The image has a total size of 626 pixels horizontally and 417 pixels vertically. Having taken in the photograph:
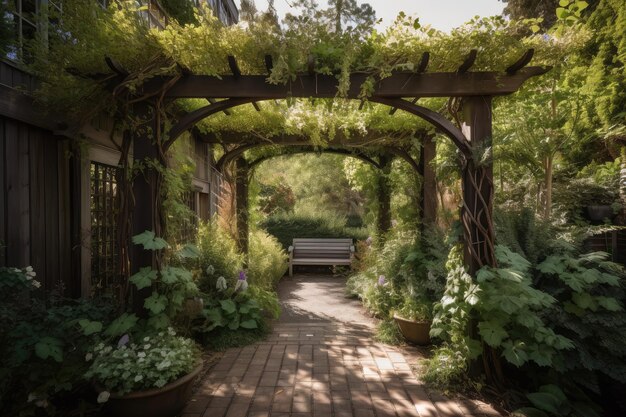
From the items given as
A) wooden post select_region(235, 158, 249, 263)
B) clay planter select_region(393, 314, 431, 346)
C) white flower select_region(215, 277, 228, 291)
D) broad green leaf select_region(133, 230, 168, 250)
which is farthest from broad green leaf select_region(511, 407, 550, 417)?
wooden post select_region(235, 158, 249, 263)

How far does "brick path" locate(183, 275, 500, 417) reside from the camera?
261 cm

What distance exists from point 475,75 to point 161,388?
3.06 metres

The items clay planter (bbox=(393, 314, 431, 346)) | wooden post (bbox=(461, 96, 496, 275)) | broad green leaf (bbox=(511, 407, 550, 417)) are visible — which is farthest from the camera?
clay planter (bbox=(393, 314, 431, 346))

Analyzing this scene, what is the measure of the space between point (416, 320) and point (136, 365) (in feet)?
8.43

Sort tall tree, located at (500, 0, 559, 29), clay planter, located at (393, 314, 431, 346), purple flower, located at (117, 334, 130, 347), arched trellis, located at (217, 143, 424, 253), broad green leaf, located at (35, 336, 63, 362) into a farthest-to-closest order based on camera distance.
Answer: tall tree, located at (500, 0, 559, 29)
arched trellis, located at (217, 143, 424, 253)
clay planter, located at (393, 314, 431, 346)
purple flower, located at (117, 334, 130, 347)
broad green leaf, located at (35, 336, 63, 362)

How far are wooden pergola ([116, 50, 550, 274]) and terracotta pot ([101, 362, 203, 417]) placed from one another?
0.96 metres

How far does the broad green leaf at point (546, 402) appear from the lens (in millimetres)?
2440

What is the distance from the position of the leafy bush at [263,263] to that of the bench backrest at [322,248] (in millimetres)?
1113

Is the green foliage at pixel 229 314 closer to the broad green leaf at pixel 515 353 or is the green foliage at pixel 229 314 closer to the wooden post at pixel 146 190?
the wooden post at pixel 146 190

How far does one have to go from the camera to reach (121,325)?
265 centimetres

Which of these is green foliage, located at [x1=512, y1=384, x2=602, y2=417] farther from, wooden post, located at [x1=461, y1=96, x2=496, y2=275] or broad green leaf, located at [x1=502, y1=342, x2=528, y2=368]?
wooden post, located at [x1=461, y1=96, x2=496, y2=275]

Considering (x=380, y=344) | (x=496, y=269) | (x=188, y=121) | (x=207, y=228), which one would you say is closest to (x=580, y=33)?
(x=496, y=269)

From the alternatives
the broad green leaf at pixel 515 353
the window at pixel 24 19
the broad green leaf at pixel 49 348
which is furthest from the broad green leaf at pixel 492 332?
the window at pixel 24 19

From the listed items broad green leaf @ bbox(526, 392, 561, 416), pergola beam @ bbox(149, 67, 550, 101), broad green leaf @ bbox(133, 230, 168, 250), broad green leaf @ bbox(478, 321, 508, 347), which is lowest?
broad green leaf @ bbox(526, 392, 561, 416)
